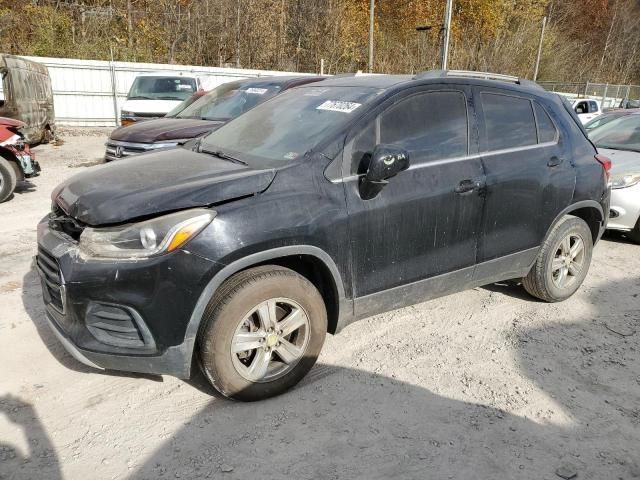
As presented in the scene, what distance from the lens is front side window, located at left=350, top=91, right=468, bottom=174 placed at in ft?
10.5

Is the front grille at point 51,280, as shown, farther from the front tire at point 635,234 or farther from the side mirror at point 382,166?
the front tire at point 635,234

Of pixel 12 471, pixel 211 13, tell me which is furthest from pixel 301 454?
pixel 211 13

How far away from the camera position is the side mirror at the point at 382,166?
2.99m

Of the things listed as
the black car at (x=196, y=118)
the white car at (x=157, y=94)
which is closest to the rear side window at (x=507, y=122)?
the black car at (x=196, y=118)

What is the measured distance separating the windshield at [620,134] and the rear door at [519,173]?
353 centimetres

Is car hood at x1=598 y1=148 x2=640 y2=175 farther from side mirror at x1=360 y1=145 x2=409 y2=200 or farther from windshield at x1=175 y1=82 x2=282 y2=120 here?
windshield at x1=175 y1=82 x2=282 y2=120

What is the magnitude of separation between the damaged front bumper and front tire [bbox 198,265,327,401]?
0.48ft

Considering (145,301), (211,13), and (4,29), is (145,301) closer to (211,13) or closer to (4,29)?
(4,29)

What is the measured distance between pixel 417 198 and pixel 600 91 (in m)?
36.3

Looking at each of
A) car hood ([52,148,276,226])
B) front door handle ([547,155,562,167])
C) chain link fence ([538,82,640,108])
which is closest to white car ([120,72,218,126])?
car hood ([52,148,276,226])

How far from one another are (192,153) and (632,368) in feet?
11.2

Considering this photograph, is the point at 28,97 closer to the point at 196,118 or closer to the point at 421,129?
the point at 196,118

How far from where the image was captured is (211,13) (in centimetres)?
2594

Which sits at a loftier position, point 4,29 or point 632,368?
point 4,29
